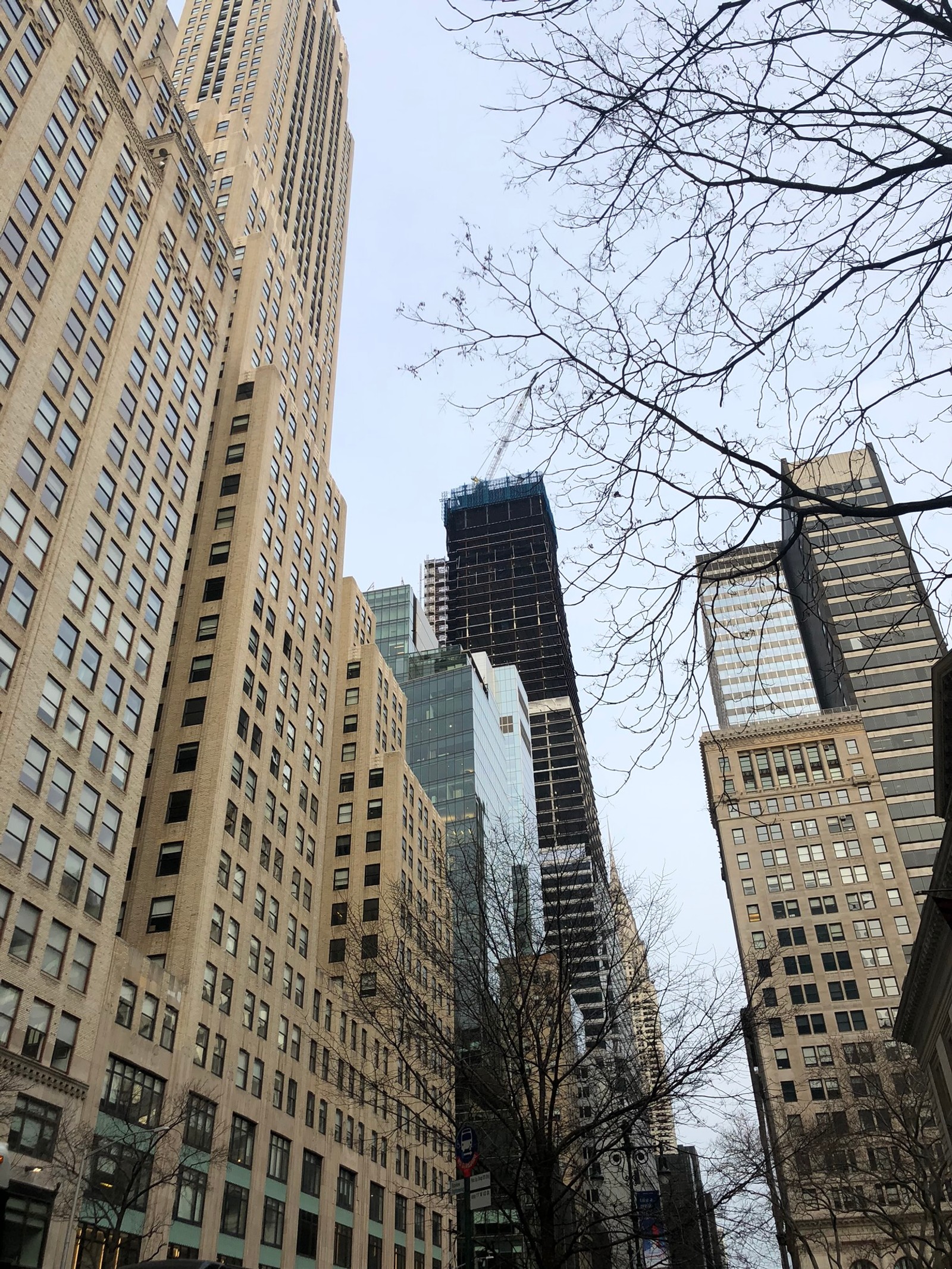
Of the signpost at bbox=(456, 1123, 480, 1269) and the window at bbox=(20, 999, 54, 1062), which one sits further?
the window at bbox=(20, 999, 54, 1062)

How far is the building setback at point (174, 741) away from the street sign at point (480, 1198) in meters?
6.64

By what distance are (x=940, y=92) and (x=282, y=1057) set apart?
56953 mm

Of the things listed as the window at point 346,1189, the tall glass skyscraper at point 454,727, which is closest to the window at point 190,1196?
the window at point 346,1189

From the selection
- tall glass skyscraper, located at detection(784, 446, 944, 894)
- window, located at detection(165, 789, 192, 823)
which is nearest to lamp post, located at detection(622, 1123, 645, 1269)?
window, located at detection(165, 789, 192, 823)

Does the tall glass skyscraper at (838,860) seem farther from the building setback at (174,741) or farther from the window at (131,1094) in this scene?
the window at (131,1094)

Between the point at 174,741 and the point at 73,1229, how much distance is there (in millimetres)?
24680

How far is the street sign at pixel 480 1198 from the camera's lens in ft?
48.7

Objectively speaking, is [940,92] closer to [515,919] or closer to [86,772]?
[515,919]

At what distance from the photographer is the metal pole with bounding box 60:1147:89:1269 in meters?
34.8

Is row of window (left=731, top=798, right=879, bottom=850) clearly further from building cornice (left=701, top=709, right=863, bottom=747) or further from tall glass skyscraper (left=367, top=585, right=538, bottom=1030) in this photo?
tall glass skyscraper (left=367, top=585, right=538, bottom=1030)

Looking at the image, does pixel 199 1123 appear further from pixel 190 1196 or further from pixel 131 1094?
pixel 131 1094

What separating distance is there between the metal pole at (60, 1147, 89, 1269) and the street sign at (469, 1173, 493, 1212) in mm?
25651

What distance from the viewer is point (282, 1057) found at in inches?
2158

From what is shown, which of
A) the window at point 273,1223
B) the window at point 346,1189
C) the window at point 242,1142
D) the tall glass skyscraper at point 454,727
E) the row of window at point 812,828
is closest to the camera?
the window at point 242,1142
